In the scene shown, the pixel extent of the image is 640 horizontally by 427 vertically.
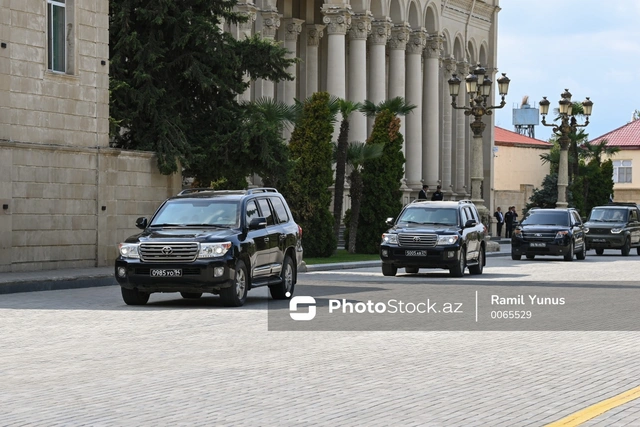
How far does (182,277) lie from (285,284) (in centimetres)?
273

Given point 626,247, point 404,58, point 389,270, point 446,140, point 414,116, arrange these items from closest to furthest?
point 389,270, point 626,247, point 404,58, point 414,116, point 446,140

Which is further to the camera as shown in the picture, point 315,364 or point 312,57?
point 312,57

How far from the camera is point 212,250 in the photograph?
20.7m

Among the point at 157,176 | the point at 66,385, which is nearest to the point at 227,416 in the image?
the point at 66,385

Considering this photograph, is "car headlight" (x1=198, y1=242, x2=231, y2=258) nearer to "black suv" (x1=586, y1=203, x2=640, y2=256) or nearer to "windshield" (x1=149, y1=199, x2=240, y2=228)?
"windshield" (x1=149, y1=199, x2=240, y2=228)

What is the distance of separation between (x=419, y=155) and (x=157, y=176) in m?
37.1

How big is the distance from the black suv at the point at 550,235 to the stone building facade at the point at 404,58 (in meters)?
15.8

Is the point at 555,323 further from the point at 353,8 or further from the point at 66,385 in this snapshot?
the point at 353,8

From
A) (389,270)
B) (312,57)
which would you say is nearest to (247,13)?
(312,57)

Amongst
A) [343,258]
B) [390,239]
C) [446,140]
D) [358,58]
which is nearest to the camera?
[390,239]

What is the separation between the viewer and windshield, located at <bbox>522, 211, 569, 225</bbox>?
43.9 m

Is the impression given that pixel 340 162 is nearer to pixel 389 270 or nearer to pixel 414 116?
pixel 389 270

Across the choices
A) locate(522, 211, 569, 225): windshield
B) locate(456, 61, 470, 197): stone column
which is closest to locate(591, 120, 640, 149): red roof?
locate(456, 61, 470, 197): stone column

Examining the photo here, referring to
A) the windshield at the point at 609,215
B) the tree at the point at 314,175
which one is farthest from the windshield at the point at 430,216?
the windshield at the point at 609,215
